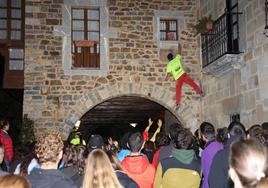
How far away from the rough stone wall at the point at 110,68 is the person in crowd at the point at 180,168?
26.3 ft

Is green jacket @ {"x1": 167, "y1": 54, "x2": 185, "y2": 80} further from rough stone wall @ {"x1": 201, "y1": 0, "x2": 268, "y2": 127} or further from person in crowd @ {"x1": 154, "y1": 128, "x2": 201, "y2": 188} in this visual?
person in crowd @ {"x1": 154, "y1": 128, "x2": 201, "y2": 188}

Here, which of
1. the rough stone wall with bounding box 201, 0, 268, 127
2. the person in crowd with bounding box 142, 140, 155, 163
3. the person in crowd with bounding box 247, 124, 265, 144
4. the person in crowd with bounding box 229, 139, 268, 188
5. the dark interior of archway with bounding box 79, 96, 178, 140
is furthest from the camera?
the dark interior of archway with bounding box 79, 96, 178, 140

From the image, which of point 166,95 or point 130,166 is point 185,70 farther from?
point 130,166

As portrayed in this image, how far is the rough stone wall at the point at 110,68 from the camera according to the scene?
1223cm

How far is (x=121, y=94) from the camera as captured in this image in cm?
1256

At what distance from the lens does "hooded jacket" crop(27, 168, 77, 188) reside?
3.33 meters

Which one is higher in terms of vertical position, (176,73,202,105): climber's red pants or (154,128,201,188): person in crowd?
(176,73,202,105): climber's red pants

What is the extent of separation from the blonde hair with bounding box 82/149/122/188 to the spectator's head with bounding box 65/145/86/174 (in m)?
1.01

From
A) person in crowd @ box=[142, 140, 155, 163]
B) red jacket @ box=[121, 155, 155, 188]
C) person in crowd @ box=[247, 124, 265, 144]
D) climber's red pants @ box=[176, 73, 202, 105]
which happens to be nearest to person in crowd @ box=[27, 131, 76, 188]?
red jacket @ box=[121, 155, 155, 188]

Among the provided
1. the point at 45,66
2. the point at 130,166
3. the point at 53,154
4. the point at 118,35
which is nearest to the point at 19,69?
the point at 45,66

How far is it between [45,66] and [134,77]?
245 centimetres

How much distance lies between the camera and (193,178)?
14.6 ft

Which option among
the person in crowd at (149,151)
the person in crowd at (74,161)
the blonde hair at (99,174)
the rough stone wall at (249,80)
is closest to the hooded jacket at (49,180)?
the blonde hair at (99,174)

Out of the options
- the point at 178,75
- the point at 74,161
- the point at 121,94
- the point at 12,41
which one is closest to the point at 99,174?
the point at 74,161
